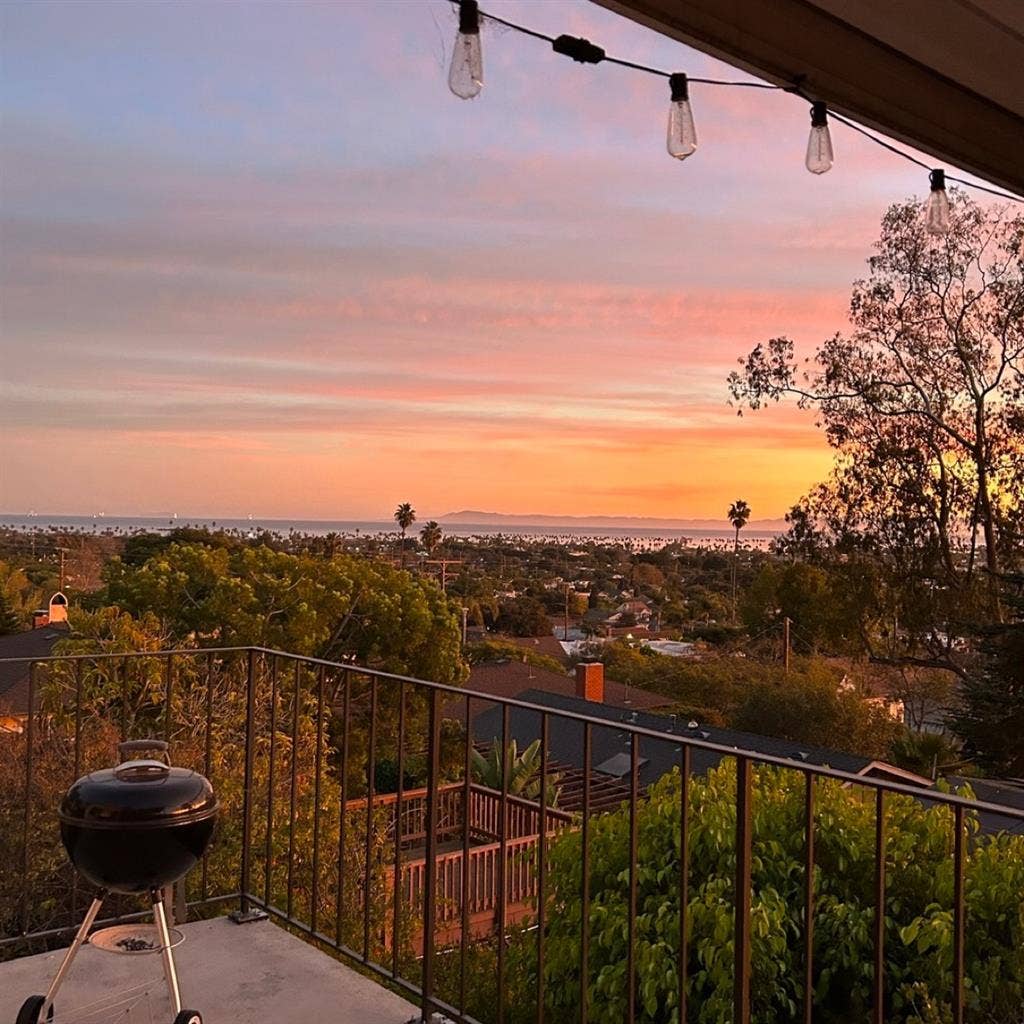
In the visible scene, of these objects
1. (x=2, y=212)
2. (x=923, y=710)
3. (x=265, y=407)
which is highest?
(x=2, y=212)

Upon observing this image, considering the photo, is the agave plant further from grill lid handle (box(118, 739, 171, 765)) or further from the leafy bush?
grill lid handle (box(118, 739, 171, 765))

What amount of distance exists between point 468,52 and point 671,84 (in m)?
0.44

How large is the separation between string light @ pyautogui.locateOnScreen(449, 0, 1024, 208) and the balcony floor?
210 centimetres

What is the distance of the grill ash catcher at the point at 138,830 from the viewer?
2.13m

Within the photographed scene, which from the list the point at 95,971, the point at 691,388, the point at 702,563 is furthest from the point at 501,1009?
the point at 702,563

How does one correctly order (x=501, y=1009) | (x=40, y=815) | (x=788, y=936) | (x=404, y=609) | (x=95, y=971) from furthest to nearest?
(x=404, y=609)
(x=40, y=815)
(x=788, y=936)
(x=95, y=971)
(x=501, y=1009)

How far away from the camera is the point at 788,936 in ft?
23.6

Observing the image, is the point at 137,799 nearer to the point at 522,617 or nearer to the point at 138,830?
the point at 138,830

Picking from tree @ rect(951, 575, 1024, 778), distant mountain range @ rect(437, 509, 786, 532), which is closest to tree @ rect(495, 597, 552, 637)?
distant mountain range @ rect(437, 509, 786, 532)

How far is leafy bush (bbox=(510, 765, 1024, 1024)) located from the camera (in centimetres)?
644

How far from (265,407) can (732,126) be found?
16.0m

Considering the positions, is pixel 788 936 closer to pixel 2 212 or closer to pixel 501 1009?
pixel 501 1009

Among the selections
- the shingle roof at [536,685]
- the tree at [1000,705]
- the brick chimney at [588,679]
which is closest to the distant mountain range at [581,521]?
the shingle roof at [536,685]

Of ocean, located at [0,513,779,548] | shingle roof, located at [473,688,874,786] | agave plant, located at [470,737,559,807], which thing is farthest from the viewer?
ocean, located at [0,513,779,548]
